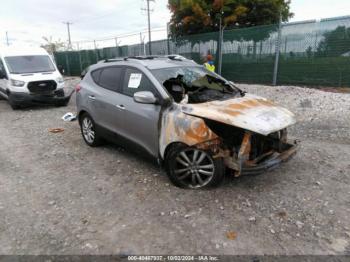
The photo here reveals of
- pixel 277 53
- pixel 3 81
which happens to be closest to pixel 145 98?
pixel 277 53

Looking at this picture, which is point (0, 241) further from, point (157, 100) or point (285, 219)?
point (285, 219)

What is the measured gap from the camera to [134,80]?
4379 mm

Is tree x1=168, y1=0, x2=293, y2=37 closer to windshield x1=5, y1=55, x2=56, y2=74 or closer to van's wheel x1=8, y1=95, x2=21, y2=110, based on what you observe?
windshield x1=5, y1=55, x2=56, y2=74

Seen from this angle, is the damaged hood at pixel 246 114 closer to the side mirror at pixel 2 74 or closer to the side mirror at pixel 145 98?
the side mirror at pixel 145 98

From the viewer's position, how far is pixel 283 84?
34.2 ft

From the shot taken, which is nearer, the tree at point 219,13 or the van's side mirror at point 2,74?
the van's side mirror at point 2,74

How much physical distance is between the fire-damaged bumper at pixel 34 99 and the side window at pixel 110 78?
5.56m

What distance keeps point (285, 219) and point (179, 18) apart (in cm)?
2089

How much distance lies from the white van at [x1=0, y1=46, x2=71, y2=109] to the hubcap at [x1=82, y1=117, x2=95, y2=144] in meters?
5.03

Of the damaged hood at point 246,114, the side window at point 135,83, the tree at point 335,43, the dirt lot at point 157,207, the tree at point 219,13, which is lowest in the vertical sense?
the dirt lot at point 157,207

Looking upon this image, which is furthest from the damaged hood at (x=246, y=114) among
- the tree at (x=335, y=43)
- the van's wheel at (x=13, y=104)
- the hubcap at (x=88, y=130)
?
the van's wheel at (x=13, y=104)

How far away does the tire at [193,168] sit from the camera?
351 cm

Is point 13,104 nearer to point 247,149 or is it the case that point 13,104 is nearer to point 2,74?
point 2,74

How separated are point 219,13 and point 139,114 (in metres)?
19.1
